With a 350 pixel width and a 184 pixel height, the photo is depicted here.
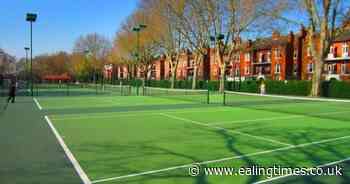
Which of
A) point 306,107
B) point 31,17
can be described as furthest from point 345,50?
point 31,17

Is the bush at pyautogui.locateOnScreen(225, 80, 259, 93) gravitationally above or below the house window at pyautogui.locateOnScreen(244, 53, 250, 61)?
below

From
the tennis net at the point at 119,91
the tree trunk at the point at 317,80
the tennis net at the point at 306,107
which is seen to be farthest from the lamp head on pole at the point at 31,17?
the tree trunk at the point at 317,80

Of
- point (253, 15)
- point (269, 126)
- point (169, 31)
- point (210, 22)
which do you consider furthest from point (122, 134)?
point (169, 31)

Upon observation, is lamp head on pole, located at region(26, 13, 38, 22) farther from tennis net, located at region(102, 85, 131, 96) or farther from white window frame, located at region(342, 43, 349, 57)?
white window frame, located at region(342, 43, 349, 57)

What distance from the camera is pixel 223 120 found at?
15.0m

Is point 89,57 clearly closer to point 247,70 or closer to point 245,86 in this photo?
point 247,70

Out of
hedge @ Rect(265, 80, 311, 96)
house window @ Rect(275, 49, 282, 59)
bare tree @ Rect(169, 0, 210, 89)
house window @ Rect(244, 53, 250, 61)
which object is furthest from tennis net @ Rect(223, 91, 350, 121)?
house window @ Rect(244, 53, 250, 61)

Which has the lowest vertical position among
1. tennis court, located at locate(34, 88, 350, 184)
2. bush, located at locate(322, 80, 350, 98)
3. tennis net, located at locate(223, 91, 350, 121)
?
tennis court, located at locate(34, 88, 350, 184)

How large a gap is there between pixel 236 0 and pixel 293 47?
3238 centimetres

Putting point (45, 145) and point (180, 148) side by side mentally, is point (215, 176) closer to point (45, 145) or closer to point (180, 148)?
point (180, 148)

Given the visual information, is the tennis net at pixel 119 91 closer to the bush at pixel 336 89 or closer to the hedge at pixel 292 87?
the hedge at pixel 292 87

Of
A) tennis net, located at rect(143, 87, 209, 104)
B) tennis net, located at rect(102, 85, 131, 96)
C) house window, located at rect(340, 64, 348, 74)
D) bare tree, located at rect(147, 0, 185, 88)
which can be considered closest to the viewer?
tennis net, located at rect(143, 87, 209, 104)

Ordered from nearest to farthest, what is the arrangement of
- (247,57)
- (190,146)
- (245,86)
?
(190,146)
(245,86)
(247,57)

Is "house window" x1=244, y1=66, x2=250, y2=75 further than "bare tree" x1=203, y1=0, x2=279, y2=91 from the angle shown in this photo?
Yes
